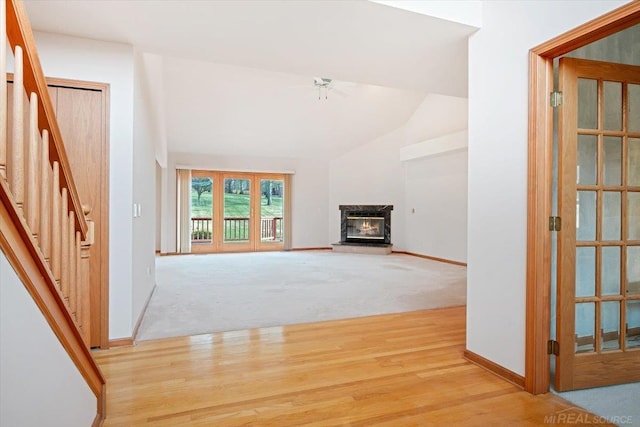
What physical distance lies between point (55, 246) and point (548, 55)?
2598 millimetres

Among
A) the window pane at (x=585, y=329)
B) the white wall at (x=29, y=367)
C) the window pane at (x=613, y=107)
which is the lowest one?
the window pane at (x=585, y=329)

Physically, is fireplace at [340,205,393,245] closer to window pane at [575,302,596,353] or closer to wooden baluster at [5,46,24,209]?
window pane at [575,302,596,353]

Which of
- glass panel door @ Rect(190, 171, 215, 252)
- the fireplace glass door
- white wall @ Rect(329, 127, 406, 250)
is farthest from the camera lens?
the fireplace glass door

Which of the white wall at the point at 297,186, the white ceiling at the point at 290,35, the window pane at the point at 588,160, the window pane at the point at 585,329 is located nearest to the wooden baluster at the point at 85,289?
the white ceiling at the point at 290,35

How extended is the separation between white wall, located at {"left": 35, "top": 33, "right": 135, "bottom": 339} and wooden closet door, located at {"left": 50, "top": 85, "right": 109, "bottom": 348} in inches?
1.9

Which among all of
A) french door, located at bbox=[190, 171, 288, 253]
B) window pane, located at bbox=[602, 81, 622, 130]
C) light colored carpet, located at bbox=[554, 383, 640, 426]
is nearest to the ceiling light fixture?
french door, located at bbox=[190, 171, 288, 253]

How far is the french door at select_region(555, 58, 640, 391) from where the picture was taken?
199cm

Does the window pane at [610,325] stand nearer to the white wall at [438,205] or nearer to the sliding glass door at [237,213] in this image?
the white wall at [438,205]

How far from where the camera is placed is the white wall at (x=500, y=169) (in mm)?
2064

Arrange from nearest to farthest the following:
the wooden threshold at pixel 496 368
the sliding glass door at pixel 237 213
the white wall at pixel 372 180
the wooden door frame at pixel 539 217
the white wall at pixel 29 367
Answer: the white wall at pixel 29 367, the wooden door frame at pixel 539 217, the wooden threshold at pixel 496 368, the white wall at pixel 372 180, the sliding glass door at pixel 237 213

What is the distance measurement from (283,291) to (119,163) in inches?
98.9

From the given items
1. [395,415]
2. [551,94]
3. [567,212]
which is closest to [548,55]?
[551,94]

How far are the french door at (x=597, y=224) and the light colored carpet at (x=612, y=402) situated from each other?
1.7 inches

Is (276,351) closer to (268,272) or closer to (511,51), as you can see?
(511,51)
